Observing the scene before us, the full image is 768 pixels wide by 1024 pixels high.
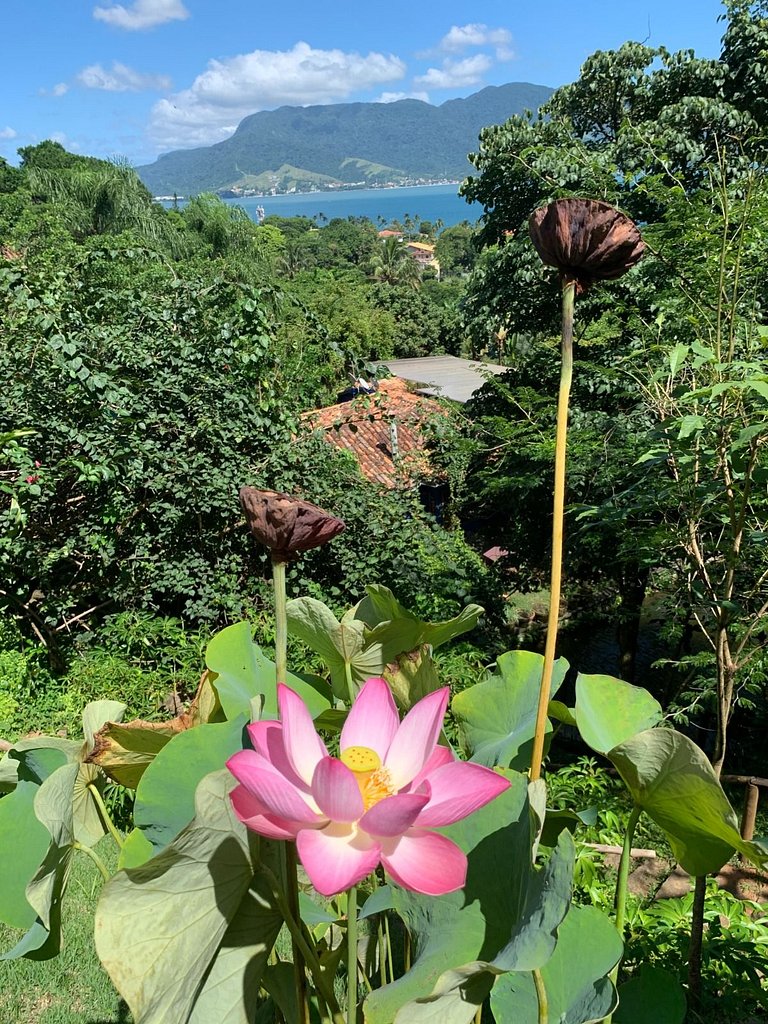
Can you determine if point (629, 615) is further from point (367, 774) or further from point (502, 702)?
point (367, 774)

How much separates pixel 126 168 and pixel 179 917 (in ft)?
70.9

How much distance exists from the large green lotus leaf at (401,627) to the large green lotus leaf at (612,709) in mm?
144

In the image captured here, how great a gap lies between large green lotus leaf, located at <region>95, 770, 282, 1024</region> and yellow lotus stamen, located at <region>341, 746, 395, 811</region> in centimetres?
8

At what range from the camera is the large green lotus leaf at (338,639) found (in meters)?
0.76

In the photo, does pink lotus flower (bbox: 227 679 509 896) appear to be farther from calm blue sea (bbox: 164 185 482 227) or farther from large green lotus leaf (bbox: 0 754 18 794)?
calm blue sea (bbox: 164 185 482 227)

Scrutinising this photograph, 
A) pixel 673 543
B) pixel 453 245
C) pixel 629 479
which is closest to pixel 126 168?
pixel 629 479

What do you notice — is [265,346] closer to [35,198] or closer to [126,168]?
[126,168]

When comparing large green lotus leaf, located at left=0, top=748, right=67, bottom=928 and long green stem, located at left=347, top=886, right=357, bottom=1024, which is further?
large green lotus leaf, located at left=0, top=748, right=67, bottom=928

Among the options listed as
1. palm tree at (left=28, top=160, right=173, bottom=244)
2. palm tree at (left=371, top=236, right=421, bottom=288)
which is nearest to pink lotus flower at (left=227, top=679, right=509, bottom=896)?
palm tree at (left=28, top=160, right=173, bottom=244)

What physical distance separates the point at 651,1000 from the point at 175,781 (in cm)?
56

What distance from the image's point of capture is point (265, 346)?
166 inches

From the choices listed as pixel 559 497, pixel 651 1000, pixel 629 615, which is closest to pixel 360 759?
pixel 559 497

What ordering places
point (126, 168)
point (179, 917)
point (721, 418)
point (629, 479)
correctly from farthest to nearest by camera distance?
1. point (126, 168)
2. point (629, 479)
3. point (721, 418)
4. point (179, 917)

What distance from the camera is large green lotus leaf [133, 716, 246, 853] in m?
0.58
